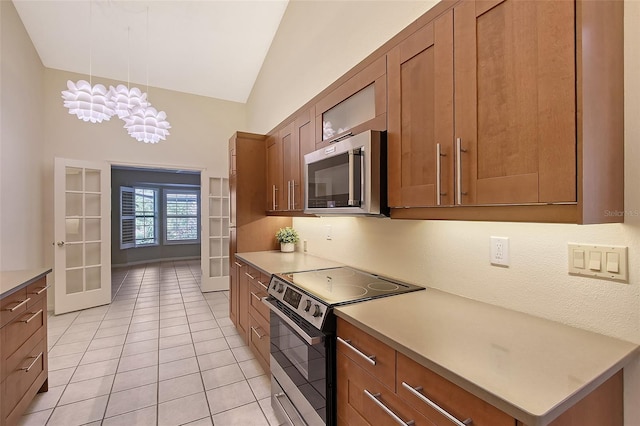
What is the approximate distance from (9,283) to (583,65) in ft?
9.61

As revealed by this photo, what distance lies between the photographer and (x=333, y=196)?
6.17ft

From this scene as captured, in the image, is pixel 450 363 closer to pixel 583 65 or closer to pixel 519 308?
pixel 519 308

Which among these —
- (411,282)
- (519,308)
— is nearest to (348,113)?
(411,282)

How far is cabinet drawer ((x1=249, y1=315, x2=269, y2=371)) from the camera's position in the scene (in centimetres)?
228

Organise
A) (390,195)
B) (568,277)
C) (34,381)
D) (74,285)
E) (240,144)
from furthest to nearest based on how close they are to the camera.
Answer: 1. (74,285)
2. (240,144)
3. (34,381)
4. (390,195)
5. (568,277)

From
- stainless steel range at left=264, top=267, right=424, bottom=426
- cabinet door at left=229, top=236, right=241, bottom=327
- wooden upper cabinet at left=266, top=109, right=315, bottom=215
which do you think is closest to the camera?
stainless steel range at left=264, top=267, right=424, bottom=426

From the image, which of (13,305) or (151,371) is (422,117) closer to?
(13,305)

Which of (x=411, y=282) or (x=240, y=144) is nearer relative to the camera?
(x=411, y=282)

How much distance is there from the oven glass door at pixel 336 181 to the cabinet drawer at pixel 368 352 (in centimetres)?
66

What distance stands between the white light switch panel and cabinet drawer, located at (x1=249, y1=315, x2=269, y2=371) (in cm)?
188

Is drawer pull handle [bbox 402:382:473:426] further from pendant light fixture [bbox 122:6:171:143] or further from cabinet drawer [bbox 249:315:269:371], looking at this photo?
pendant light fixture [bbox 122:6:171:143]

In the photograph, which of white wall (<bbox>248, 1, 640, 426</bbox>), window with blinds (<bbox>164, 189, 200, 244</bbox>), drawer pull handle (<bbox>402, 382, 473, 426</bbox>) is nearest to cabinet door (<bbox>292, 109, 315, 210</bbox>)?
white wall (<bbox>248, 1, 640, 426</bbox>)

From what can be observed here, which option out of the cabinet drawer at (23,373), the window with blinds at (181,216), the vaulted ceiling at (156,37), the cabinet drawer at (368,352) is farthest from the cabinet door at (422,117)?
the window with blinds at (181,216)

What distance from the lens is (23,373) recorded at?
185 centimetres
